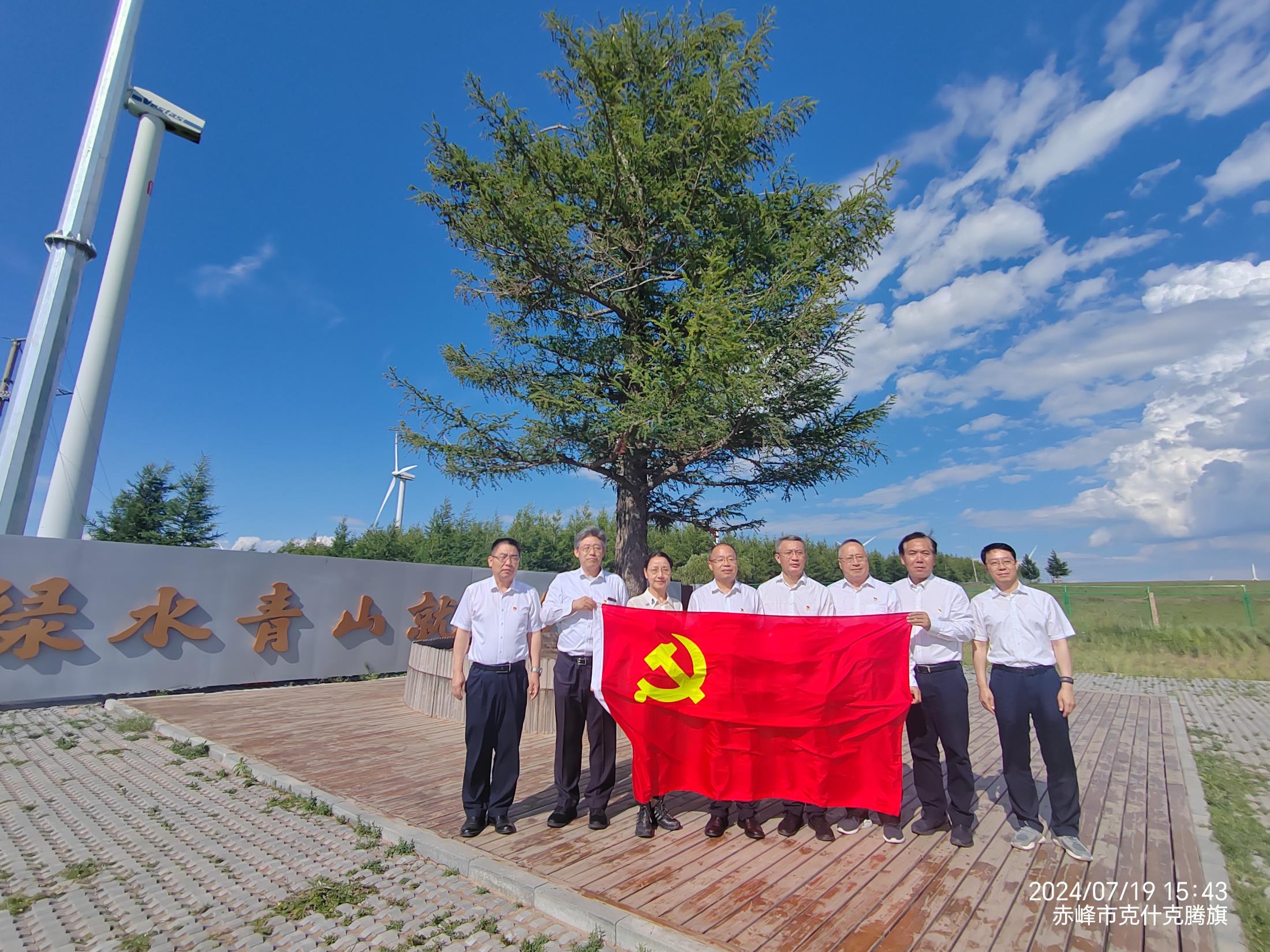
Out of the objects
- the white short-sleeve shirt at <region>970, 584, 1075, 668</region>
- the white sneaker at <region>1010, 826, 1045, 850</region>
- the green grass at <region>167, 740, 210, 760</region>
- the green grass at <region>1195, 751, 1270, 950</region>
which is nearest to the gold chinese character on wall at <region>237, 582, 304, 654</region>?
the green grass at <region>167, 740, 210, 760</region>

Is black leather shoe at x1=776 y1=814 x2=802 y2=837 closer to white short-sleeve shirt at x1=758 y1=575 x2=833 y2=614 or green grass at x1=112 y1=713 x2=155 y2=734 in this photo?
white short-sleeve shirt at x1=758 y1=575 x2=833 y2=614

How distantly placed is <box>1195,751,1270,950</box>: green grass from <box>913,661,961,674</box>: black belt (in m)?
1.39

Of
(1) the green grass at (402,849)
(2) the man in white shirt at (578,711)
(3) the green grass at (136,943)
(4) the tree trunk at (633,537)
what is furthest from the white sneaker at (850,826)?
(4) the tree trunk at (633,537)

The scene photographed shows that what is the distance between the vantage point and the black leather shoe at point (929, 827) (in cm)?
341

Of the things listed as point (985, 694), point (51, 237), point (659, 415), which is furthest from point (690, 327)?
point (51, 237)

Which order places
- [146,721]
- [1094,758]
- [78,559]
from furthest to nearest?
[78,559] < [146,721] < [1094,758]

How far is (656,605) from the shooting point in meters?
3.82

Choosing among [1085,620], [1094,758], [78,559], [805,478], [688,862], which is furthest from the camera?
[1085,620]

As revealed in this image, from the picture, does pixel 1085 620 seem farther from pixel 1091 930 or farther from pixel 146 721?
pixel 146 721

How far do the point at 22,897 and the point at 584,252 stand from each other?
772cm

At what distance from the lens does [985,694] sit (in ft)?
11.2

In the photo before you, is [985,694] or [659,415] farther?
[659,415]

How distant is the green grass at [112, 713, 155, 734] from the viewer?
571cm

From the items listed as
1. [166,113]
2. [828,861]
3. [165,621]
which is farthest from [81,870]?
[166,113]
